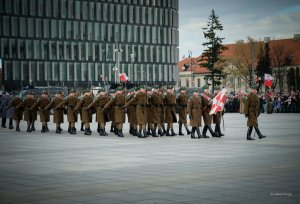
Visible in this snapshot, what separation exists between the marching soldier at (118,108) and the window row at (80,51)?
7529 centimetres

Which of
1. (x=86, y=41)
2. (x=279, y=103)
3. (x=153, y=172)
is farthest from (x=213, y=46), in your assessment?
(x=153, y=172)

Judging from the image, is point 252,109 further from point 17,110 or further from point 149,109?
point 17,110

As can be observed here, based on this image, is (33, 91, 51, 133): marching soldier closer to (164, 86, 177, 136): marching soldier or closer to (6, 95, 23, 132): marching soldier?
(6, 95, 23, 132): marching soldier

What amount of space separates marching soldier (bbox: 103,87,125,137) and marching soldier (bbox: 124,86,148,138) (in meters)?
0.62

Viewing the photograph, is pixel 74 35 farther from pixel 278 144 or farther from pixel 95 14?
pixel 278 144

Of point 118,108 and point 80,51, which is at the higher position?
point 80,51

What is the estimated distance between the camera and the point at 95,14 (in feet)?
352

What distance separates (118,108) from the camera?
25.1 meters

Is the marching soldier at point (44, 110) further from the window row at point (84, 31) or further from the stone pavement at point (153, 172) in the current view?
the window row at point (84, 31)

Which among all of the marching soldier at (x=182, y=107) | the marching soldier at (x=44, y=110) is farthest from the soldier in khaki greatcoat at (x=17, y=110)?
the marching soldier at (x=182, y=107)

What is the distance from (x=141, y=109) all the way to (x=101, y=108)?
2.53 metres

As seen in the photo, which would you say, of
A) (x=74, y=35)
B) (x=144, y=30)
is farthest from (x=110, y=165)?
(x=144, y=30)

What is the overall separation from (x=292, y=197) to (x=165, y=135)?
1588cm

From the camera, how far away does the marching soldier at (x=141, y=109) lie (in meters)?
24.0
